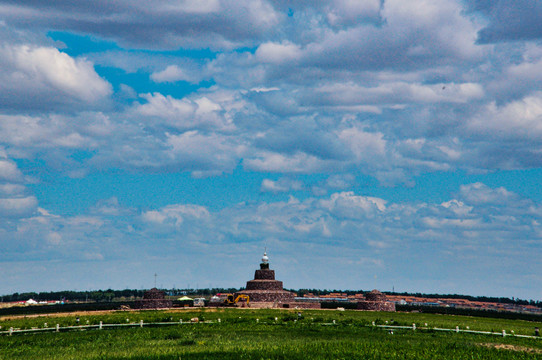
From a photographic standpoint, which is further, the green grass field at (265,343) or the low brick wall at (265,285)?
the low brick wall at (265,285)

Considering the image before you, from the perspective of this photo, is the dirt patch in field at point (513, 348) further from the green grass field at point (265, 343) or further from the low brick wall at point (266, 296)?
the low brick wall at point (266, 296)

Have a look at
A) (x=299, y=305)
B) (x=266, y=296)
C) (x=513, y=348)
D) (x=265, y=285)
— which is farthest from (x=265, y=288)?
(x=513, y=348)

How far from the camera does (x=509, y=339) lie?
44.8 m

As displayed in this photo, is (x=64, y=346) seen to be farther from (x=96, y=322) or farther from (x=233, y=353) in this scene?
(x=96, y=322)

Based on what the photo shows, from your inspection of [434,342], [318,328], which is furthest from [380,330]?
[434,342]

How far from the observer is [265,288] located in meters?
97.8

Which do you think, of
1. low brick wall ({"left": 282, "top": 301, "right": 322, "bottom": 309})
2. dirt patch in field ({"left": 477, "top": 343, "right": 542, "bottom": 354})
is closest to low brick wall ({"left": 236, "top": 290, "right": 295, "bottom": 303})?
low brick wall ({"left": 282, "top": 301, "right": 322, "bottom": 309})

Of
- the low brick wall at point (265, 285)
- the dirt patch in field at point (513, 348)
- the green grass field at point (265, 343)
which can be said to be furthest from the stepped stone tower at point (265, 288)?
the dirt patch in field at point (513, 348)

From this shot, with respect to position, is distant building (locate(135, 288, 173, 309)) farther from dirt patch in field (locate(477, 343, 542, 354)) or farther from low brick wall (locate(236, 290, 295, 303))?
dirt patch in field (locate(477, 343, 542, 354))

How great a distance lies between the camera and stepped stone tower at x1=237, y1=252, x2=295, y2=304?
312ft

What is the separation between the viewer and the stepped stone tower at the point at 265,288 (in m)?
95.0

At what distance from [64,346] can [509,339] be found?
104 ft

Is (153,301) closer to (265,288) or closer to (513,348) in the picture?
(265,288)

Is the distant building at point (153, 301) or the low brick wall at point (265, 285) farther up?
the low brick wall at point (265, 285)
